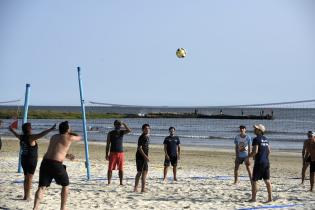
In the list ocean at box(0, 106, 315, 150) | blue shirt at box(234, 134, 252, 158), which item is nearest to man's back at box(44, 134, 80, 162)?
blue shirt at box(234, 134, 252, 158)

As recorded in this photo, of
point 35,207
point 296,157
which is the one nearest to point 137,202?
point 35,207

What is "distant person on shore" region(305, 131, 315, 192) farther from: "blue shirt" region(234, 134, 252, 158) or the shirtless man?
the shirtless man

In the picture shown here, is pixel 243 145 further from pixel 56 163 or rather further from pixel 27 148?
pixel 56 163

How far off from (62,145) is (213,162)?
1092cm

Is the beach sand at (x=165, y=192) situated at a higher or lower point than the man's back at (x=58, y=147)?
lower

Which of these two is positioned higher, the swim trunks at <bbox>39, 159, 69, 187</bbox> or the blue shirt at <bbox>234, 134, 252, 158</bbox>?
the blue shirt at <bbox>234, 134, 252, 158</bbox>

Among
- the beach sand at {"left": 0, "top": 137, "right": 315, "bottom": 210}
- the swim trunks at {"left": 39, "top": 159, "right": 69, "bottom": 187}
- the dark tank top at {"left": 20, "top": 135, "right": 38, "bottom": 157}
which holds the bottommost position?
the beach sand at {"left": 0, "top": 137, "right": 315, "bottom": 210}

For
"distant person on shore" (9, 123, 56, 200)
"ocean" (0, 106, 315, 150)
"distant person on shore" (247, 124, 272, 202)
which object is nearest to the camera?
"distant person on shore" (9, 123, 56, 200)

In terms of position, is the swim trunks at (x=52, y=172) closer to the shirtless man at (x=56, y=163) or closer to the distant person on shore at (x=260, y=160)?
the shirtless man at (x=56, y=163)

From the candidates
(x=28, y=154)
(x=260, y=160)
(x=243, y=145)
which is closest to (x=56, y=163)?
(x=28, y=154)

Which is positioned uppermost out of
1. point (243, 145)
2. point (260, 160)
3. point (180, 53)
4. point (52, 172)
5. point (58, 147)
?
point (180, 53)

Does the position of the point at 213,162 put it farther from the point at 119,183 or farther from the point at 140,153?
the point at 140,153

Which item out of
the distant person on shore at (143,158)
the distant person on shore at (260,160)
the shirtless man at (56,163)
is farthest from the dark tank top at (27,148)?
the distant person on shore at (260,160)

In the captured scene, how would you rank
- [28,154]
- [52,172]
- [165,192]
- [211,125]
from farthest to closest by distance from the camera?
[211,125] < [165,192] < [28,154] < [52,172]
